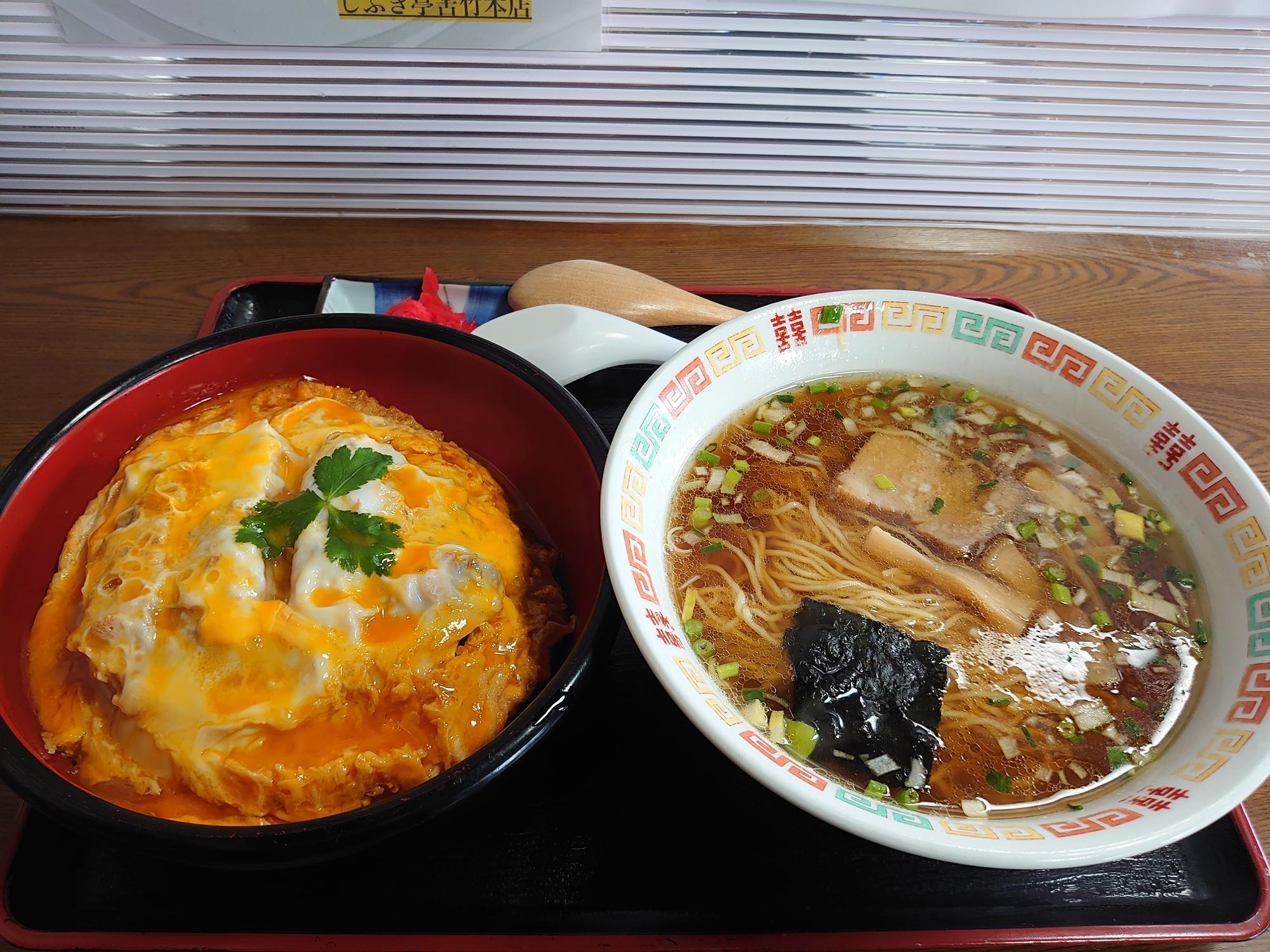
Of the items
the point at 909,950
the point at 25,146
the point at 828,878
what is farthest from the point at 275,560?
the point at 25,146

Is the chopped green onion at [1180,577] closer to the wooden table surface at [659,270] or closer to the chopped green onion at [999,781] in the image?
the chopped green onion at [999,781]

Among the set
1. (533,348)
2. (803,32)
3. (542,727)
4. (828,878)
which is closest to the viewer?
(542,727)

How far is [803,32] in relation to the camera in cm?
190

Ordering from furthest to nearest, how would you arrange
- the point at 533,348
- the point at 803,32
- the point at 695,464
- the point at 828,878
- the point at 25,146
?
the point at 25,146 → the point at 803,32 → the point at 533,348 → the point at 695,464 → the point at 828,878

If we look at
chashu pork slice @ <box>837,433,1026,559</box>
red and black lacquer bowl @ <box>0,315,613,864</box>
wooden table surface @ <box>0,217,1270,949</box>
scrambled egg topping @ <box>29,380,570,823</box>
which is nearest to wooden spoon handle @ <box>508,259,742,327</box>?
wooden table surface @ <box>0,217,1270,949</box>

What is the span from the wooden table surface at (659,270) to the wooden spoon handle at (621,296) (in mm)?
305

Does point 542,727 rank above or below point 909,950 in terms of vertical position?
above

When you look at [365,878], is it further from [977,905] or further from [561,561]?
[977,905]

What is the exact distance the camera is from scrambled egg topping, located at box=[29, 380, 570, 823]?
0.96 meters

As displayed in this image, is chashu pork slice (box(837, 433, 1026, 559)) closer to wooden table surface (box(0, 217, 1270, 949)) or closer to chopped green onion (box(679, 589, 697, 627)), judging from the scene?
chopped green onion (box(679, 589, 697, 627))

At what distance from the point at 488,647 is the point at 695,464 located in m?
0.45

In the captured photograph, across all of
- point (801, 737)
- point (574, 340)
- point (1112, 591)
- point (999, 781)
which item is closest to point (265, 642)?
point (801, 737)

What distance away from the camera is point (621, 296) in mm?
1732

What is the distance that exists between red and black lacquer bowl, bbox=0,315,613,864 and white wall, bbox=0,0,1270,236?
972 mm
